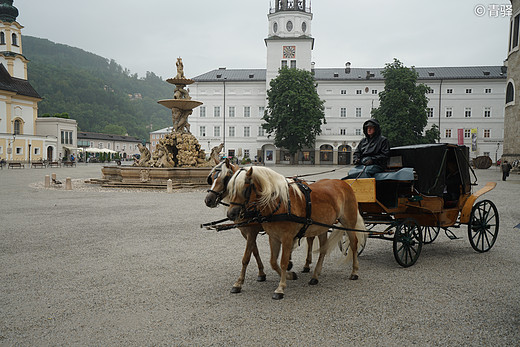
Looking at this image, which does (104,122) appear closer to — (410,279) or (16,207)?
(16,207)

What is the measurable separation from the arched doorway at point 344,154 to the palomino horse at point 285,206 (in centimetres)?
5881

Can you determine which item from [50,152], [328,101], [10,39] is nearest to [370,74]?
[328,101]

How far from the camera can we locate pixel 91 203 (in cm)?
1396

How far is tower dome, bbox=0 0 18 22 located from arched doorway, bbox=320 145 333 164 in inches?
2249

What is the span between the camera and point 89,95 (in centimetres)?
10681

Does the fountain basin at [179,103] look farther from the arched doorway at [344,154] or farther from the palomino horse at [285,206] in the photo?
the arched doorway at [344,154]

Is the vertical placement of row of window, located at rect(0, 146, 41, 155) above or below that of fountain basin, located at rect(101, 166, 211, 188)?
above

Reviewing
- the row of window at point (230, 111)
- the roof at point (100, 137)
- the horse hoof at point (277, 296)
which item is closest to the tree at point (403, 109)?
the row of window at point (230, 111)

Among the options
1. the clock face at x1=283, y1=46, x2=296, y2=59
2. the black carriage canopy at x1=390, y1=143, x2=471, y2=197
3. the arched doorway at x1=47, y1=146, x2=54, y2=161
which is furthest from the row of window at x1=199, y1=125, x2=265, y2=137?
the black carriage canopy at x1=390, y1=143, x2=471, y2=197

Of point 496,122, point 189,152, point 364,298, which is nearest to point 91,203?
point 189,152

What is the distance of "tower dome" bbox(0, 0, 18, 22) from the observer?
204 feet

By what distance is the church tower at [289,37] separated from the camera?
62.5 metres

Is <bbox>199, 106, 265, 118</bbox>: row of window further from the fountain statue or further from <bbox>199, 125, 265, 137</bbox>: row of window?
the fountain statue

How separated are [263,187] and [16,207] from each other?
11722 mm
